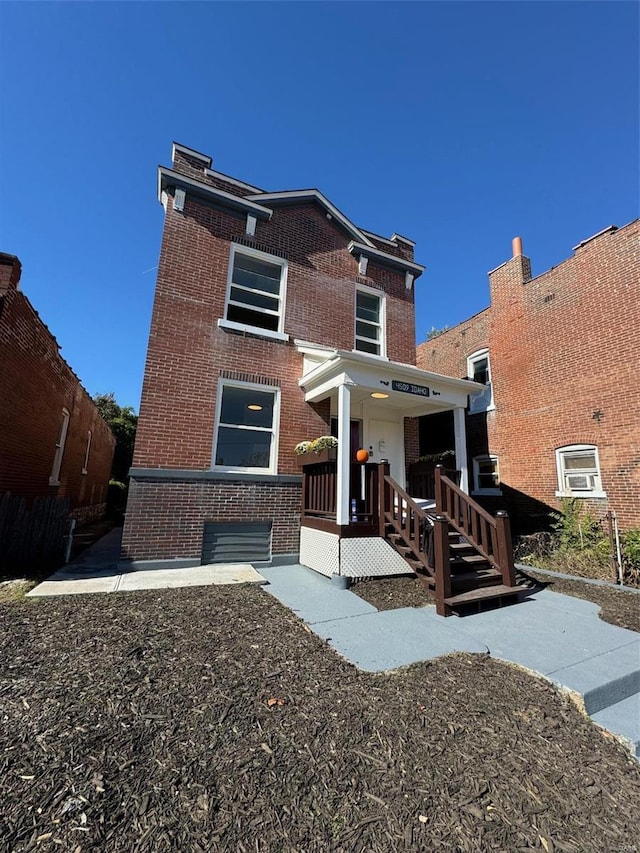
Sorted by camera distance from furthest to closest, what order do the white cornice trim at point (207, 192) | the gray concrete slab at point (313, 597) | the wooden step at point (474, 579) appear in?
the white cornice trim at point (207, 192), the wooden step at point (474, 579), the gray concrete slab at point (313, 597)

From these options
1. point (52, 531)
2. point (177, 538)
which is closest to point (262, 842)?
point (177, 538)

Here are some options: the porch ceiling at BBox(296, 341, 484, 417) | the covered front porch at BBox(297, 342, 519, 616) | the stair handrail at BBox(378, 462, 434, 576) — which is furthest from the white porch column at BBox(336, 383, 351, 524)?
the porch ceiling at BBox(296, 341, 484, 417)

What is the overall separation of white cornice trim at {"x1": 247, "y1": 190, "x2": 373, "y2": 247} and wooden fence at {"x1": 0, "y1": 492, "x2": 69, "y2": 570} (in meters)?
7.94

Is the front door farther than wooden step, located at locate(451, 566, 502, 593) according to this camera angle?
Yes

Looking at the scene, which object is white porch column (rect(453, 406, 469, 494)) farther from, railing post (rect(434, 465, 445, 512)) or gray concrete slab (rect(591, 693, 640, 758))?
gray concrete slab (rect(591, 693, 640, 758))

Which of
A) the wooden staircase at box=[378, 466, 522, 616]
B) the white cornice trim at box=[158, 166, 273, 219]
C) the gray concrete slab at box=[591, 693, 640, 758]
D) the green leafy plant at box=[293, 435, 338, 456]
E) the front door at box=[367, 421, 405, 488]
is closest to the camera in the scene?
the gray concrete slab at box=[591, 693, 640, 758]

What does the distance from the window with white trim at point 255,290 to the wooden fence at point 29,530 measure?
17.2 ft

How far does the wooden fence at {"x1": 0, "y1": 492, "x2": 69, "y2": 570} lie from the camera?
21.3 ft

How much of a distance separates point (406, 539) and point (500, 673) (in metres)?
2.68

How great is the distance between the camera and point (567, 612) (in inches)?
200

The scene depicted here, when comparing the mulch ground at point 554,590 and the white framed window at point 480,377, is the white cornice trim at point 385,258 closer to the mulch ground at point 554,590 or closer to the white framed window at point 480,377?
the white framed window at point 480,377

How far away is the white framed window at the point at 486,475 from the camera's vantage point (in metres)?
11.8

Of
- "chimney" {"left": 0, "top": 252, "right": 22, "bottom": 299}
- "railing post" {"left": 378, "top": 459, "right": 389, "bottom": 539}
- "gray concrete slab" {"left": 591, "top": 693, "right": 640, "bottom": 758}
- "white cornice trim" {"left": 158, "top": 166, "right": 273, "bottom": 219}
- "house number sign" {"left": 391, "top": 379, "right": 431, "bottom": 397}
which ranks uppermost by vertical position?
"white cornice trim" {"left": 158, "top": 166, "right": 273, "bottom": 219}

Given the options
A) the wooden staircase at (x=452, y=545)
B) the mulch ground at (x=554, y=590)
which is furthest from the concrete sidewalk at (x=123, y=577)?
the wooden staircase at (x=452, y=545)
